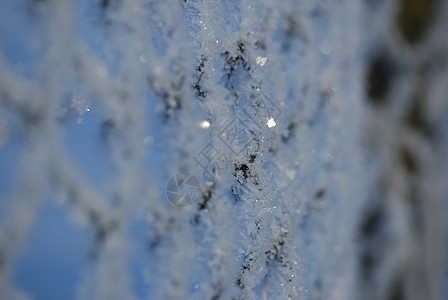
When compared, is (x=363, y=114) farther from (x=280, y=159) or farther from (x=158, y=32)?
(x=158, y=32)

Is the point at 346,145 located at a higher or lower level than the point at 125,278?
higher

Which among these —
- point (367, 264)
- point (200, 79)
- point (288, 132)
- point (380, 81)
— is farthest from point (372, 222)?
point (200, 79)

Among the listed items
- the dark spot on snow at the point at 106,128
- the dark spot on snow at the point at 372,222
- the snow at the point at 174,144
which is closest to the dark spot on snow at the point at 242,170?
the snow at the point at 174,144

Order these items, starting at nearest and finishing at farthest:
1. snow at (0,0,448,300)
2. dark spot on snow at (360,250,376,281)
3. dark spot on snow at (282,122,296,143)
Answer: snow at (0,0,448,300) < dark spot on snow at (282,122,296,143) < dark spot on snow at (360,250,376,281)

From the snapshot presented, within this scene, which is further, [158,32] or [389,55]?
[389,55]

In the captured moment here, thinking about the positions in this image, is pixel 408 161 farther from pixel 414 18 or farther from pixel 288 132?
pixel 288 132

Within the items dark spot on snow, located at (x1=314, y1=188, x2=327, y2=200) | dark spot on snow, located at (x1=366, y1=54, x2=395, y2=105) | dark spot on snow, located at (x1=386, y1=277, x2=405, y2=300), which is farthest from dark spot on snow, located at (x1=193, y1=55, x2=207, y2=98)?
dark spot on snow, located at (x1=386, y1=277, x2=405, y2=300)

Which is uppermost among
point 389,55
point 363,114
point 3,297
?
point 389,55

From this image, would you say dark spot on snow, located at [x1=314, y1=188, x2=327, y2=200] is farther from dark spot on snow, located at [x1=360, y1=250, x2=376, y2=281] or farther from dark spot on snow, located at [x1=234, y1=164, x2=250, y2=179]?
dark spot on snow, located at [x1=360, y1=250, x2=376, y2=281]

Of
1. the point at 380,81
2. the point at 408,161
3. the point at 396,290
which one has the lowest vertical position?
the point at 396,290

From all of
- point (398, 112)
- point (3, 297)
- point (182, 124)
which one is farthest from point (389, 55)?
point (3, 297)

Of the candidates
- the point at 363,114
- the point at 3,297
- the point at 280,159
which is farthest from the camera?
the point at 363,114
